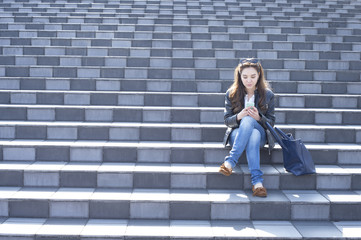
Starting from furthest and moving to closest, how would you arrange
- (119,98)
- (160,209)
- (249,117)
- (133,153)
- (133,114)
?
(119,98) → (133,114) → (133,153) → (249,117) → (160,209)

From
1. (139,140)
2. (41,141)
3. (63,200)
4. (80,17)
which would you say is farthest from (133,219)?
(80,17)

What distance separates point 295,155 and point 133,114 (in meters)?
1.98

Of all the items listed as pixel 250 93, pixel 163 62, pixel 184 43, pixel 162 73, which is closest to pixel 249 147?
pixel 250 93

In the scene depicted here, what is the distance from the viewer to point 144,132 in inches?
171

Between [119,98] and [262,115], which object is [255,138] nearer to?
[262,115]

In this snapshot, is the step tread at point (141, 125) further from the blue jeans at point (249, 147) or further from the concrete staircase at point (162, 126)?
the blue jeans at point (249, 147)

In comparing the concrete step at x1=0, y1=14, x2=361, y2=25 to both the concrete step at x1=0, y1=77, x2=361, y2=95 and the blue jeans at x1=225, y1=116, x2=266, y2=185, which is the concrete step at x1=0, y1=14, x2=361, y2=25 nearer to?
the concrete step at x1=0, y1=77, x2=361, y2=95

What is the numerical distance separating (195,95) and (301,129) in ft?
4.50

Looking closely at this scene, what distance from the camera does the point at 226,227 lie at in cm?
328

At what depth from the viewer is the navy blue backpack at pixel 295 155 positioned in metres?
3.61

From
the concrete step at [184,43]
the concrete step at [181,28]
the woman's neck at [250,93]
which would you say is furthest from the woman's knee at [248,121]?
the concrete step at [181,28]

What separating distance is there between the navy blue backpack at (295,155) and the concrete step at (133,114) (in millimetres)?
1004

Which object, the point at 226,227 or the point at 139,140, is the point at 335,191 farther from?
the point at 139,140

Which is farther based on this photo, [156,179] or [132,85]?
[132,85]
